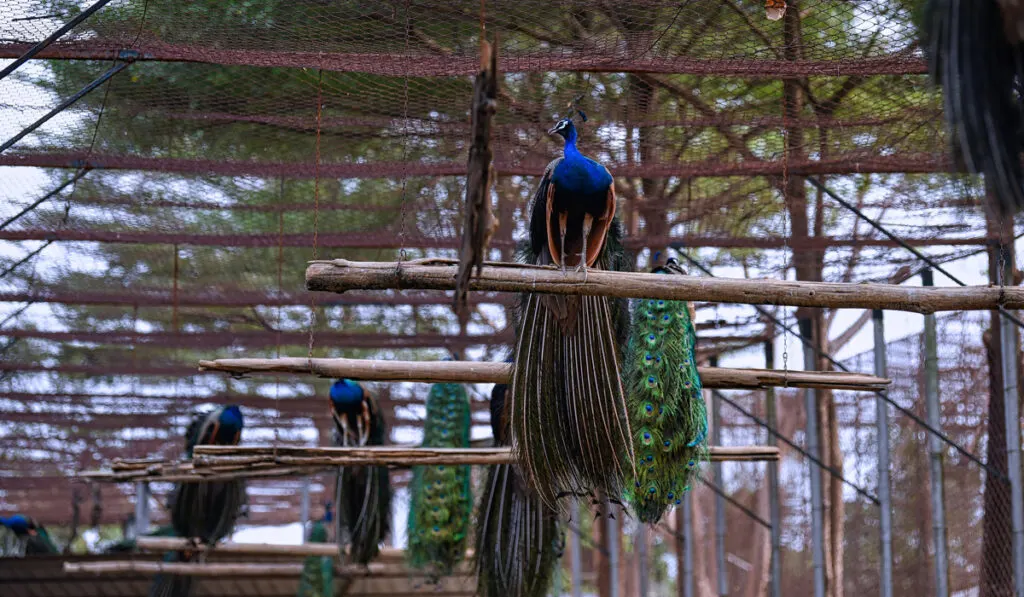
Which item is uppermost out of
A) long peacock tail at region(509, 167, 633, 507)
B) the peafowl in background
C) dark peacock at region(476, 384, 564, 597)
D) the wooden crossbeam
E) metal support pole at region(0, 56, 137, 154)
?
metal support pole at region(0, 56, 137, 154)

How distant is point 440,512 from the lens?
28.7 ft

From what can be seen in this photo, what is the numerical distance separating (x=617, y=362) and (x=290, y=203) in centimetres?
384

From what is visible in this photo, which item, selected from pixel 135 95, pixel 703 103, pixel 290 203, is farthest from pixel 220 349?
pixel 703 103

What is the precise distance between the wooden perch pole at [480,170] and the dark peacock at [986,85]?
4.30 ft

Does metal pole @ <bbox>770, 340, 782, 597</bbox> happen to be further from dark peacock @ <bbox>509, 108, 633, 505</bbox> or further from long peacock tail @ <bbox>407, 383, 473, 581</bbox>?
dark peacock @ <bbox>509, 108, 633, 505</bbox>

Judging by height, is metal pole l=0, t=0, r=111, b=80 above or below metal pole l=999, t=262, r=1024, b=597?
above

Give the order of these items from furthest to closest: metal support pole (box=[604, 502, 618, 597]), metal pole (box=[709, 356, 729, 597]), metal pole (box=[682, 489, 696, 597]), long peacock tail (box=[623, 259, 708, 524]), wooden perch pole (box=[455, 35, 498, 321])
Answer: metal support pole (box=[604, 502, 618, 597])
metal pole (box=[682, 489, 696, 597])
metal pole (box=[709, 356, 729, 597])
long peacock tail (box=[623, 259, 708, 524])
wooden perch pole (box=[455, 35, 498, 321])

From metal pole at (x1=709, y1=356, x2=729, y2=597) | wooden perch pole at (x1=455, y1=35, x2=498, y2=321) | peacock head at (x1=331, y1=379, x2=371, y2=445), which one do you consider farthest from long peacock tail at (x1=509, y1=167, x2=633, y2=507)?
metal pole at (x1=709, y1=356, x2=729, y2=597)

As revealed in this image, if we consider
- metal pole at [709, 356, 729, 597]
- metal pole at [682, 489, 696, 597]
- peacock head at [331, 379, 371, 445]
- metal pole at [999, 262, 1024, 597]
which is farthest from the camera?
metal pole at [682, 489, 696, 597]

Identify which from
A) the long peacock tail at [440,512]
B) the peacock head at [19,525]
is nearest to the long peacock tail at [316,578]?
the long peacock tail at [440,512]

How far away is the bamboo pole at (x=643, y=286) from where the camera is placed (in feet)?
16.2

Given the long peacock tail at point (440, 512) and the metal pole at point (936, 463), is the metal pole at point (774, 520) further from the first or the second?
the long peacock tail at point (440, 512)

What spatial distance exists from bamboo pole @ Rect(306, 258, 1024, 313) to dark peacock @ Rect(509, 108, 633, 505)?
19.5 inches

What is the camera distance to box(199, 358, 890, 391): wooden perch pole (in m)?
5.78
